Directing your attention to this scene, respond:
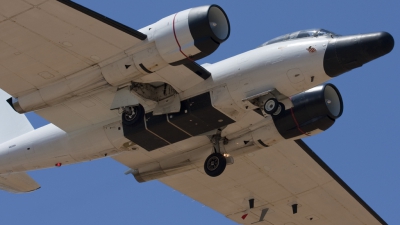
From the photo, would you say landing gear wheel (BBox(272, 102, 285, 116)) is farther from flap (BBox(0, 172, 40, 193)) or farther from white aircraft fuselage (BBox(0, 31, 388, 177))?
flap (BBox(0, 172, 40, 193))

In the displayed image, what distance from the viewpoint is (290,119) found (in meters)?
39.3

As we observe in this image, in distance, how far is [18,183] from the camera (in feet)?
145

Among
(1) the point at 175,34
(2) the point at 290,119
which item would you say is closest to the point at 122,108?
(1) the point at 175,34

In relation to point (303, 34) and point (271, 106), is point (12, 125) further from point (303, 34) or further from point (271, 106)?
point (303, 34)

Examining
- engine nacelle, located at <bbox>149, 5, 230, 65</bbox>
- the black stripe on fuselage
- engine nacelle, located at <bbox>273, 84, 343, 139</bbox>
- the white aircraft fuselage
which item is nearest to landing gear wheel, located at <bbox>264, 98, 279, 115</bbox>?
the white aircraft fuselage

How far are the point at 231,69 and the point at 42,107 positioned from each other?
297 inches

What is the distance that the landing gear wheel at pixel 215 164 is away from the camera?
130ft

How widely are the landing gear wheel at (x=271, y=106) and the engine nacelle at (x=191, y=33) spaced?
9.65ft

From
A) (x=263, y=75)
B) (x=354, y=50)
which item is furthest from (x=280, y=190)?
(x=354, y=50)

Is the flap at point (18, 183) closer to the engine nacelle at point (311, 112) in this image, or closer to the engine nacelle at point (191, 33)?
the engine nacelle at point (191, 33)

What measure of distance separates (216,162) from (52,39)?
8.09 metres

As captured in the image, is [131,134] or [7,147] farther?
[7,147]

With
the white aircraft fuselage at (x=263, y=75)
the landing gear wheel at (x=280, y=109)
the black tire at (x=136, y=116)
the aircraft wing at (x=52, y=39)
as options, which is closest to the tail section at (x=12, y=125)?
the white aircraft fuselage at (x=263, y=75)

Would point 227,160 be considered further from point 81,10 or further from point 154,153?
point 81,10
